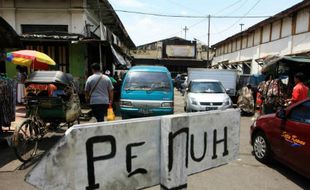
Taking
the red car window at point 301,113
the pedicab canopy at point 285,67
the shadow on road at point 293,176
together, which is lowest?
the shadow on road at point 293,176

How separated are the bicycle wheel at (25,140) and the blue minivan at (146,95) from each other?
3768mm

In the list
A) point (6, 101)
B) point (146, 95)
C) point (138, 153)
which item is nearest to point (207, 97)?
point (146, 95)

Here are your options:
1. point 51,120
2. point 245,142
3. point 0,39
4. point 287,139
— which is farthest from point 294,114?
point 0,39

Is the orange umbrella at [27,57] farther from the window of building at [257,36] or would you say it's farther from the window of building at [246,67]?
the window of building at [246,67]

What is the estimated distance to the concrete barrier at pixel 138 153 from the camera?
152cm

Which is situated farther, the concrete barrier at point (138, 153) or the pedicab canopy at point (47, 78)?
the pedicab canopy at point (47, 78)

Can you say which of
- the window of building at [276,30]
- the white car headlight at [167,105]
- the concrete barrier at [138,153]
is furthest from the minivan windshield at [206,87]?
the window of building at [276,30]

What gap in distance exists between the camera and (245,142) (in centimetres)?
759

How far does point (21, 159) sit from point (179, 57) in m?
43.0

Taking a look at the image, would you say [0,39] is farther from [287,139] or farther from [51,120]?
[287,139]

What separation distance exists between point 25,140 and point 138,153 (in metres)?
4.60

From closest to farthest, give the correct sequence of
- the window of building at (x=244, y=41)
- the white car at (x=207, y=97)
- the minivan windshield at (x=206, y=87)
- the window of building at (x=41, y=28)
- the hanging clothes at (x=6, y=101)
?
the hanging clothes at (x=6, y=101)
the white car at (x=207, y=97)
the minivan windshield at (x=206, y=87)
the window of building at (x=41, y=28)
the window of building at (x=244, y=41)

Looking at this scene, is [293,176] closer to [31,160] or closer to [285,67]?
[31,160]

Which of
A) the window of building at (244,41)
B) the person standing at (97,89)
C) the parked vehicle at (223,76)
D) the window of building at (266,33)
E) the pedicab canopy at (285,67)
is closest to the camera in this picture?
the person standing at (97,89)
